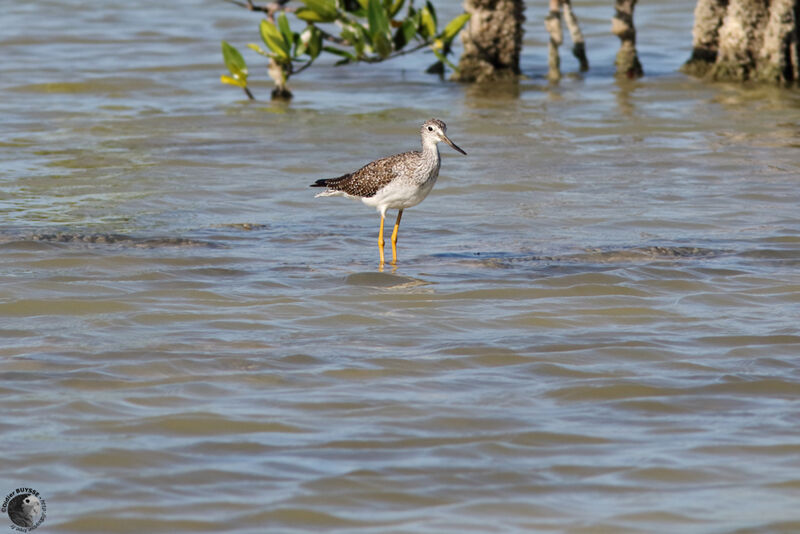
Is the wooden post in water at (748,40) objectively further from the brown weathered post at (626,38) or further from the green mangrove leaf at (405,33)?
the green mangrove leaf at (405,33)

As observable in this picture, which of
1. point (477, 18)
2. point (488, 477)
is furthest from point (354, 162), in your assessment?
point (488, 477)

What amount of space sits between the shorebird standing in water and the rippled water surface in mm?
500

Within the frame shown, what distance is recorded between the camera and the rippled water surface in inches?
224

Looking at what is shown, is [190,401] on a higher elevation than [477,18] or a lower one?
lower

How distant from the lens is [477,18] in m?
18.0

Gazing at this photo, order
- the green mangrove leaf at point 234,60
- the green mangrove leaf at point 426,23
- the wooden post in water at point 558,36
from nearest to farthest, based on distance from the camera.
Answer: the green mangrove leaf at point 234,60 → the green mangrove leaf at point 426,23 → the wooden post in water at point 558,36

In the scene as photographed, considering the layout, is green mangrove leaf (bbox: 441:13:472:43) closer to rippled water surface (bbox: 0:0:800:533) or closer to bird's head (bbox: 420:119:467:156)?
rippled water surface (bbox: 0:0:800:533)

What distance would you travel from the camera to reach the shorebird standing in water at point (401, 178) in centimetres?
1013

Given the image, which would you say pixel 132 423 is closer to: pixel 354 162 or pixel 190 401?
pixel 190 401

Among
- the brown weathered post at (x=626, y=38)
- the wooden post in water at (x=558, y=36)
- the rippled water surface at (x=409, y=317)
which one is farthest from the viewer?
the wooden post in water at (x=558, y=36)

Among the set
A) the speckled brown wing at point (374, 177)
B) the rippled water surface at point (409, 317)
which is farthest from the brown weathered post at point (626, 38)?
the speckled brown wing at point (374, 177)

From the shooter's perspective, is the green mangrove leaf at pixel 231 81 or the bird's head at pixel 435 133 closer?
the bird's head at pixel 435 133

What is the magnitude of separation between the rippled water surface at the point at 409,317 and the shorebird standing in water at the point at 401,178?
500 millimetres

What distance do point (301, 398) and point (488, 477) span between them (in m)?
1.41
